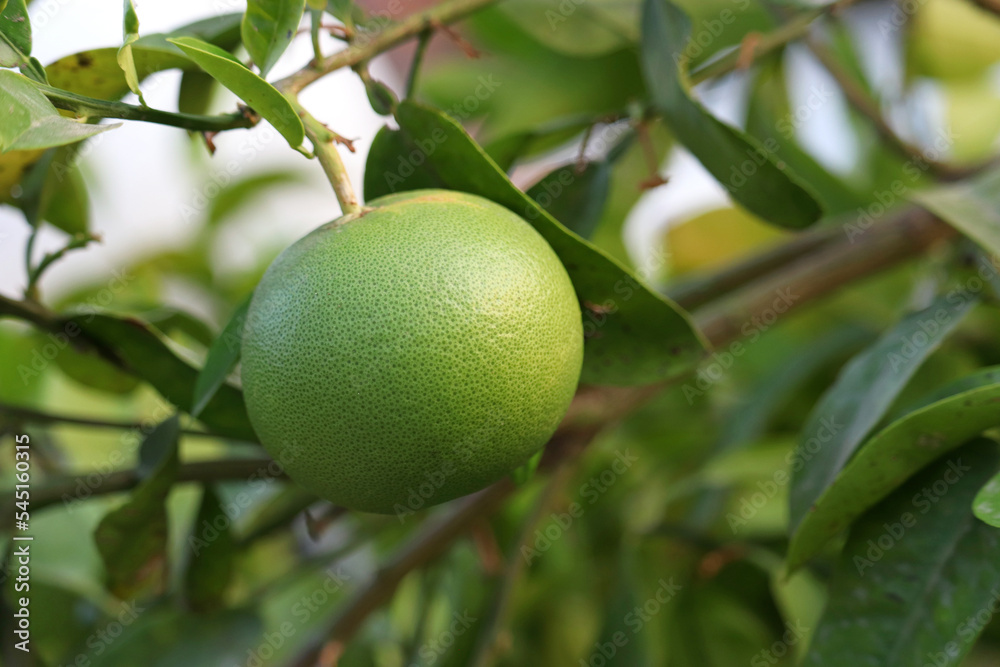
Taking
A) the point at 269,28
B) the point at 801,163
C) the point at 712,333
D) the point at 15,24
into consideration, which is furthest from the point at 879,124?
the point at 15,24

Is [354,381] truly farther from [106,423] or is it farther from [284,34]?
[106,423]

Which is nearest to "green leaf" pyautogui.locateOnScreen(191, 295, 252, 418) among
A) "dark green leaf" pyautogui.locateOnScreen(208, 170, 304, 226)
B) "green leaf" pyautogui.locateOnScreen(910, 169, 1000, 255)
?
"green leaf" pyautogui.locateOnScreen(910, 169, 1000, 255)

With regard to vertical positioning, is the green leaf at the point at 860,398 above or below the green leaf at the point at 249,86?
below

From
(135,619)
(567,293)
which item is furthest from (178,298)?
(567,293)

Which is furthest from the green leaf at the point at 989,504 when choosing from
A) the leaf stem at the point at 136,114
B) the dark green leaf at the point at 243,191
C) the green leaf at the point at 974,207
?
the dark green leaf at the point at 243,191

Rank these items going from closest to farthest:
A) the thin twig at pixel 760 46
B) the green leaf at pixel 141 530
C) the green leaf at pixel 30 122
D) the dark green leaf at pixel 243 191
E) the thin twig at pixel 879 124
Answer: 1. the green leaf at pixel 30 122
2. the green leaf at pixel 141 530
3. the thin twig at pixel 760 46
4. the thin twig at pixel 879 124
5. the dark green leaf at pixel 243 191

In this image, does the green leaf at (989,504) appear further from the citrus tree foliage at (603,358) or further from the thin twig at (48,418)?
the thin twig at (48,418)

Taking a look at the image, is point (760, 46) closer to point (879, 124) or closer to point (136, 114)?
point (879, 124)
